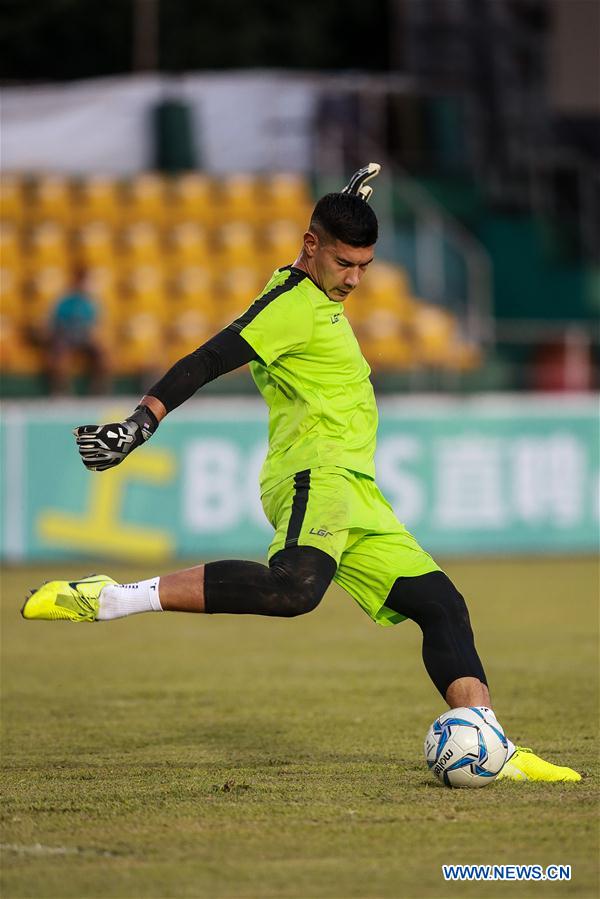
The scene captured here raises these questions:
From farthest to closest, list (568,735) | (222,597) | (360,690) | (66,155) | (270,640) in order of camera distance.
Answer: (66,155) → (270,640) → (360,690) → (568,735) → (222,597)

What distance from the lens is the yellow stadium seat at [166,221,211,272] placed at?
2189 cm

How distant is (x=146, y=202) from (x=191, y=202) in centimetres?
61

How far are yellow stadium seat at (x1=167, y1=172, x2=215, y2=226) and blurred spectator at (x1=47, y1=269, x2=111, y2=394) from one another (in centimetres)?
399

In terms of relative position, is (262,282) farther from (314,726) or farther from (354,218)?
(354,218)

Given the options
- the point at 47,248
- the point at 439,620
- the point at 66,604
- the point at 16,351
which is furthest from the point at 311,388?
the point at 47,248

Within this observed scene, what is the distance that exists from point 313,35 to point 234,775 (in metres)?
29.0

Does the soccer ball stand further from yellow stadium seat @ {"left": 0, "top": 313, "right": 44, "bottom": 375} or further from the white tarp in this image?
the white tarp

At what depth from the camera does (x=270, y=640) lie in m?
11.8

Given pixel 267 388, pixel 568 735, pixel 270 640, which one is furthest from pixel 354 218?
pixel 270 640

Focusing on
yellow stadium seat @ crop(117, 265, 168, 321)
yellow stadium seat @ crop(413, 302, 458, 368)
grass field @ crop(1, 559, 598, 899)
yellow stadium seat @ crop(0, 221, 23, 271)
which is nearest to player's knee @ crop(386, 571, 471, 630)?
grass field @ crop(1, 559, 598, 899)

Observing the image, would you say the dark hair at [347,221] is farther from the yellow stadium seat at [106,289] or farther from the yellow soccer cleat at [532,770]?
the yellow stadium seat at [106,289]

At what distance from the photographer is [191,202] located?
22.7 metres

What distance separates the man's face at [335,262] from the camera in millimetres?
6258

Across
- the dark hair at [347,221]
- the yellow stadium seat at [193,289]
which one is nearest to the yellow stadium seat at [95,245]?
the yellow stadium seat at [193,289]
